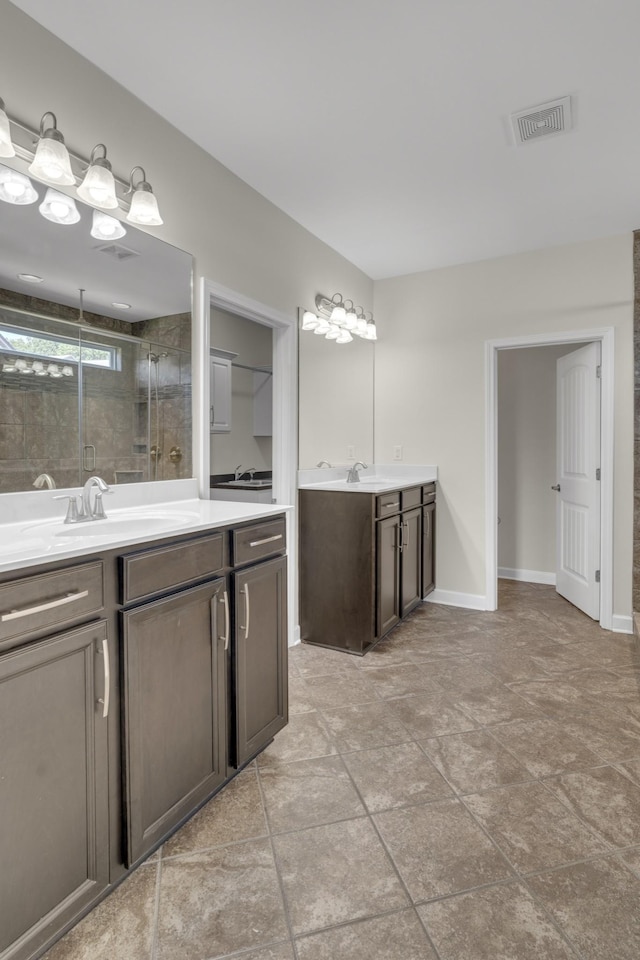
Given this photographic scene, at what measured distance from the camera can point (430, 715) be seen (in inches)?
90.0

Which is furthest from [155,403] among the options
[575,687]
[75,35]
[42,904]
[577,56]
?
[575,687]

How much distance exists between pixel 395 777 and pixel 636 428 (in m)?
2.71

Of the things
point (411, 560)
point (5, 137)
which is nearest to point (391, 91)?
point (5, 137)

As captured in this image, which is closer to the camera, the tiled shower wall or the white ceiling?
the white ceiling

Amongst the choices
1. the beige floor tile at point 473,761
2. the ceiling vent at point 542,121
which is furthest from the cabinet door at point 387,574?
the ceiling vent at point 542,121

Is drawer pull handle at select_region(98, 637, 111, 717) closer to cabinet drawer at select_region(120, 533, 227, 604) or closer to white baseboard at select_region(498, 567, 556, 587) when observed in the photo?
cabinet drawer at select_region(120, 533, 227, 604)

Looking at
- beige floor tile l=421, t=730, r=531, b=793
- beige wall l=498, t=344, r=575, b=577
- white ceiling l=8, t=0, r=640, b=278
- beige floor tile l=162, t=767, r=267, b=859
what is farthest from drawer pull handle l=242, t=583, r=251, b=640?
beige wall l=498, t=344, r=575, b=577

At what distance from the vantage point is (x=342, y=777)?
185 centimetres

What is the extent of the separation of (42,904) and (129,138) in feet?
8.06

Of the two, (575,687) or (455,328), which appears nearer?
(575,687)

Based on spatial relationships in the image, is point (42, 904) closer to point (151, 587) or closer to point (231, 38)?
point (151, 587)

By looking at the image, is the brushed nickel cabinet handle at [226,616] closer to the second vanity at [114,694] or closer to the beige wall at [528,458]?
the second vanity at [114,694]

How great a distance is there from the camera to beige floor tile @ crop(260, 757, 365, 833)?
164cm

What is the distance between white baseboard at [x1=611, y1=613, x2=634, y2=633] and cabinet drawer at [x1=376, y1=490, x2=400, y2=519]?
166cm
